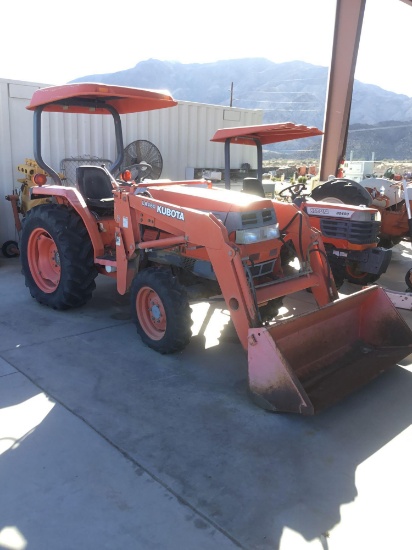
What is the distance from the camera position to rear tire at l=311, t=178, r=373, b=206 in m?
6.54

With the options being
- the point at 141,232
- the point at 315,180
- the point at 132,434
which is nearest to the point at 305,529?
the point at 132,434

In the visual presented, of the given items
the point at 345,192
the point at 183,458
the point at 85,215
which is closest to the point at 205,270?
the point at 85,215

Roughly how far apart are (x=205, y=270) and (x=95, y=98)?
2191 millimetres

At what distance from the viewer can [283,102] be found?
405ft

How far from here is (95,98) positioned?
4.91 meters

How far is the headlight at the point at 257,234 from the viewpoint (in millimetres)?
3842

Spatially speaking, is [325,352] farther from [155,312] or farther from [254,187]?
[254,187]

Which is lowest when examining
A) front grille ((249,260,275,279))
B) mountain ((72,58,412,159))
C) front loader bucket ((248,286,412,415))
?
front loader bucket ((248,286,412,415))

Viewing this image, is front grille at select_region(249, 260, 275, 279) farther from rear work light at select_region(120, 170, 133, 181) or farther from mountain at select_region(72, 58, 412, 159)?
mountain at select_region(72, 58, 412, 159)

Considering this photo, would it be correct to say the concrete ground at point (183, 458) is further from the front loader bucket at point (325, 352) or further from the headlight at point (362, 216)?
the headlight at point (362, 216)

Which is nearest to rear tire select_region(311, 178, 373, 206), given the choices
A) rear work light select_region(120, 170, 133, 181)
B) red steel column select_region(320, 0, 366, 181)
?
rear work light select_region(120, 170, 133, 181)

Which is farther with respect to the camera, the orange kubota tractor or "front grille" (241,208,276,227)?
"front grille" (241,208,276,227)

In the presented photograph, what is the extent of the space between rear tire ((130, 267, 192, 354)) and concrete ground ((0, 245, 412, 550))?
15 centimetres

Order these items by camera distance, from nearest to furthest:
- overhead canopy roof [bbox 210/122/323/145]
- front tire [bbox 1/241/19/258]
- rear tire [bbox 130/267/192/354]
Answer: rear tire [bbox 130/267/192/354], overhead canopy roof [bbox 210/122/323/145], front tire [bbox 1/241/19/258]
